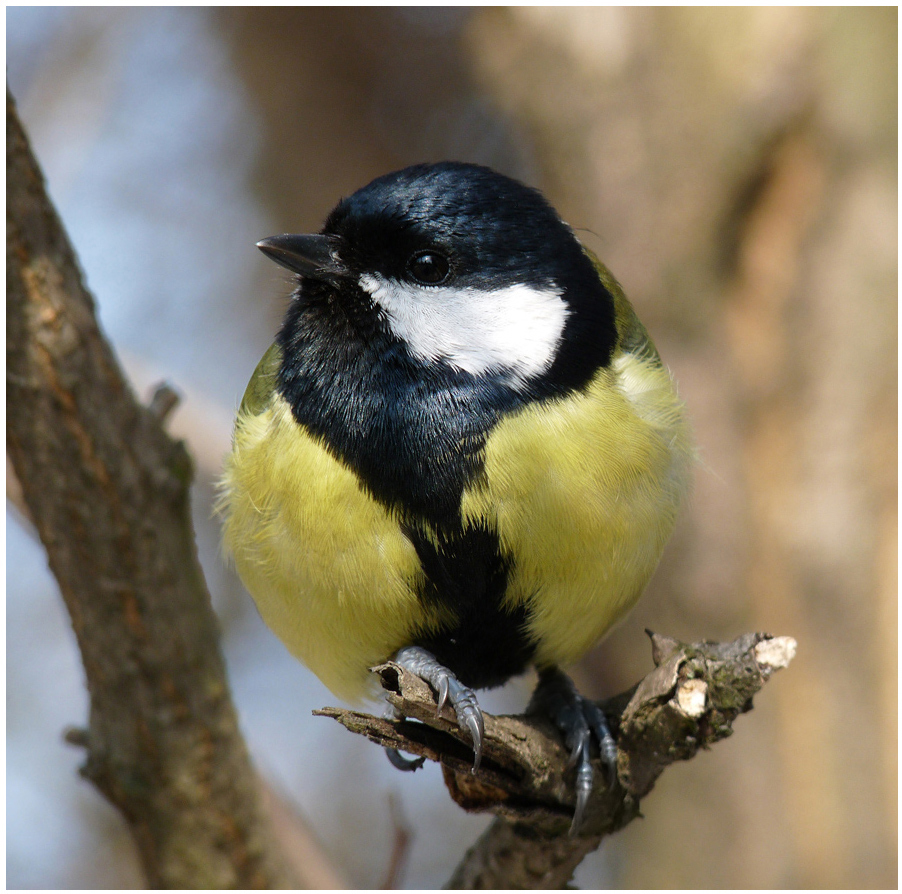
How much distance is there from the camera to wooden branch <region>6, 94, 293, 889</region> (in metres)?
1.61

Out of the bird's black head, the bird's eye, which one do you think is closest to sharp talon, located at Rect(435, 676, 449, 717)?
the bird's black head

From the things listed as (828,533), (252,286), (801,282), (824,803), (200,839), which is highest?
(252,286)

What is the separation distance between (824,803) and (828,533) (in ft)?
2.78

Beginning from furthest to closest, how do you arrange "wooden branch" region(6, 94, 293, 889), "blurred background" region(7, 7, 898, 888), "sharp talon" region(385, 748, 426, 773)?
1. "blurred background" region(7, 7, 898, 888)
2. "sharp talon" region(385, 748, 426, 773)
3. "wooden branch" region(6, 94, 293, 889)

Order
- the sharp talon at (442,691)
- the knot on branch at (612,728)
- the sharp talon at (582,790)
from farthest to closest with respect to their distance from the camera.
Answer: the sharp talon at (582,790) → the sharp talon at (442,691) → the knot on branch at (612,728)

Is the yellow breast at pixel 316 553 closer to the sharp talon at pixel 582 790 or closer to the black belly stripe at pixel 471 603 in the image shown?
the black belly stripe at pixel 471 603

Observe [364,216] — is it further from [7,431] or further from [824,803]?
[824,803]

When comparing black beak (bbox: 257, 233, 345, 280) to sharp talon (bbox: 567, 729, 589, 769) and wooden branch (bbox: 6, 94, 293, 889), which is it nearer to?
wooden branch (bbox: 6, 94, 293, 889)

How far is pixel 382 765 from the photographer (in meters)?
4.61

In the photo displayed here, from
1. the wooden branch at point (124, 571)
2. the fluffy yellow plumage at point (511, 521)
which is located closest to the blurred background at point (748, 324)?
the wooden branch at point (124, 571)

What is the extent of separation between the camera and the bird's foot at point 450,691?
51.8 inches

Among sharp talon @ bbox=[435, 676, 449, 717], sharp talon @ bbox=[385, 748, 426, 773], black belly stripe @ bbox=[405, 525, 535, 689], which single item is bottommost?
sharp talon @ bbox=[385, 748, 426, 773]

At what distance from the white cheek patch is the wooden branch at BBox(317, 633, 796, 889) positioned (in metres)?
0.49

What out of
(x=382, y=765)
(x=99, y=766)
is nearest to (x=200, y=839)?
(x=99, y=766)
